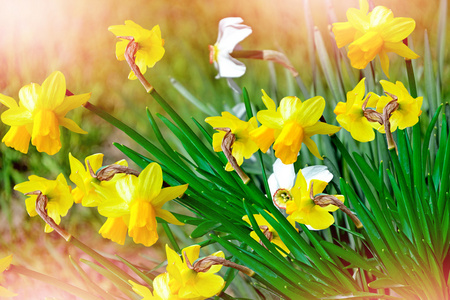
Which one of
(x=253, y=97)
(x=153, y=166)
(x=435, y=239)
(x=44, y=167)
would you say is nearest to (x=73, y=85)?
(x=44, y=167)

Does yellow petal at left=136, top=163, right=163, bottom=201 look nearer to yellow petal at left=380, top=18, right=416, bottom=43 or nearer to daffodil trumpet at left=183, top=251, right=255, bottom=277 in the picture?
daffodil trumpet at left=183, top=251, right=255, bottom=277

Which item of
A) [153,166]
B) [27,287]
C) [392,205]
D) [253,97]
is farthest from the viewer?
[253,97]

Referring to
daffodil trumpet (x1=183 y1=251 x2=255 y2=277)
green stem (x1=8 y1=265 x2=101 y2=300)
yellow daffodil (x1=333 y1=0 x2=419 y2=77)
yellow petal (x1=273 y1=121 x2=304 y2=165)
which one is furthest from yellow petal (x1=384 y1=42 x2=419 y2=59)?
green stem (x1=8 y1=265 x2=101 y2=300)

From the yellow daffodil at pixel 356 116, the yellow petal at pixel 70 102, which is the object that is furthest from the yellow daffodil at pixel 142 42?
the yellow daffodil at pixel 356 116

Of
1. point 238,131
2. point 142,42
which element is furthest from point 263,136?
point 142,42

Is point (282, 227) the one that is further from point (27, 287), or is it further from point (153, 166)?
point (27, 287)

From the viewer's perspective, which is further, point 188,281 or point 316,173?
point 316,173

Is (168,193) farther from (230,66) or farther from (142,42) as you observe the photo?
(230,66)
